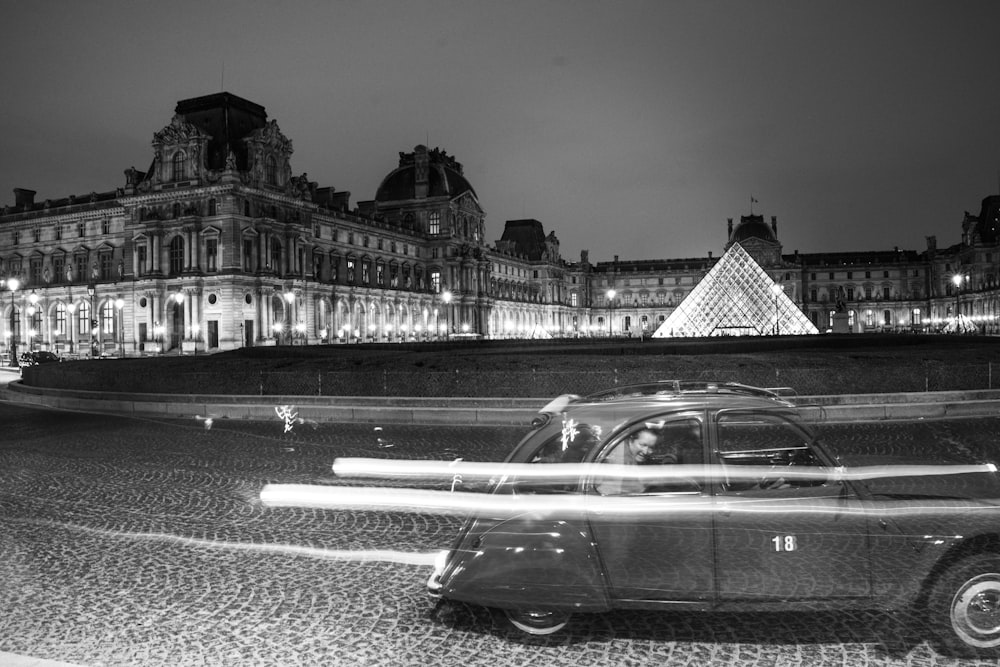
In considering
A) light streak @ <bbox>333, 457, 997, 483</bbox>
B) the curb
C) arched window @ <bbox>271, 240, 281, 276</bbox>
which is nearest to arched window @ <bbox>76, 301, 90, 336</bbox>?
arched window @ <bbox>271, 240, 281, 276</bbox>

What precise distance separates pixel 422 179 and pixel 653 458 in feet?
295

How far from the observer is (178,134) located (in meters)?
58.1

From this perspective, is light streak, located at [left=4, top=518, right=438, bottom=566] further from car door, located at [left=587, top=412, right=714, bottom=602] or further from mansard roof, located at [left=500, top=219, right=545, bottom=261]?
mansard roof, located at [left=500, top=219, right=545, bottom=261]

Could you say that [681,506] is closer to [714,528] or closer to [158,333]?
[714,528]

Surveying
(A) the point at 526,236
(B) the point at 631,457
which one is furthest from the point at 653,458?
(A) the point at 526,236

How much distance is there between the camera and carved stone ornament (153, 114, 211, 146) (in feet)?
190

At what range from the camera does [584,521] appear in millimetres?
4691

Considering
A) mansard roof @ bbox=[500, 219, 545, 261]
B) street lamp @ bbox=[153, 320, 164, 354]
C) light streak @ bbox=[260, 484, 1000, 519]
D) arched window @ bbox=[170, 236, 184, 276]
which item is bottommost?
light streak @ bbox=[260, 484, 1000, 519]

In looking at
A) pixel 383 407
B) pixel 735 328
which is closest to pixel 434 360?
pixel 383 407

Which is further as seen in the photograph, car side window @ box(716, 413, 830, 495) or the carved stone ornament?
the carved stone ornament

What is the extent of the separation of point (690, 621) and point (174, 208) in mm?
61240

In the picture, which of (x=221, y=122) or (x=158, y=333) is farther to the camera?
(x=221, y=122)

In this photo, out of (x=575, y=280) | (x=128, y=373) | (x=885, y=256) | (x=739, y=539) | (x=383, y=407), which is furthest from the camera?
(x=575, y=280)

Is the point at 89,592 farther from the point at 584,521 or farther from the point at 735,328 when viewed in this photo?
the point at 735,328
